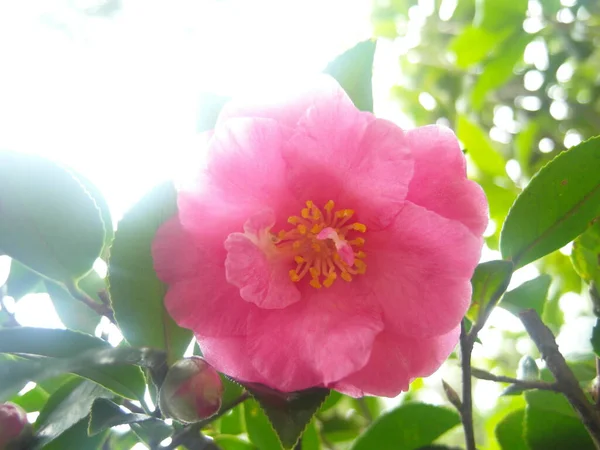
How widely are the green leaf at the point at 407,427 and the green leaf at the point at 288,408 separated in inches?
12.0

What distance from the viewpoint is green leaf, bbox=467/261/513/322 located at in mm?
630

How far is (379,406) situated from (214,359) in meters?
0.77

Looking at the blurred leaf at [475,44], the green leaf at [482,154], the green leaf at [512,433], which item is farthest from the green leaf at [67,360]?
the blurred leaf at [475,44]

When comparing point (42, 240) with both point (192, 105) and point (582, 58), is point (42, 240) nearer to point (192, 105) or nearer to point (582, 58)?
point (192, 105)

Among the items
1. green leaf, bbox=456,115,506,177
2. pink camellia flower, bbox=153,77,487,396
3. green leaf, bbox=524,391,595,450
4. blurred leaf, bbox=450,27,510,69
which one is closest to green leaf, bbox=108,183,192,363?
pink camellia flower, bbox=153,77,487,396

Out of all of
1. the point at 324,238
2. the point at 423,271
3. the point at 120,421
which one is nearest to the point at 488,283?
the point at 423,271

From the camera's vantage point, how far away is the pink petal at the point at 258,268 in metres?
0.57

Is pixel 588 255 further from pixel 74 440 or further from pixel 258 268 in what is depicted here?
pixel 74 440

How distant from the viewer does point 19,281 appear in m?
0.73

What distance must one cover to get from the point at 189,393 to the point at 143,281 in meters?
0.14

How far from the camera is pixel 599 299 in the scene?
2.49ft

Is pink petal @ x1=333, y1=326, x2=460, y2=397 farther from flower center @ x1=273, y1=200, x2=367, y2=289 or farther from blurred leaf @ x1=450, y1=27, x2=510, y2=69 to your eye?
blurred leaf @ x1=450, y1=27, x2=510, y2=69

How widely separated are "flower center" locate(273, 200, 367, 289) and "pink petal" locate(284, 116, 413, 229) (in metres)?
0.03

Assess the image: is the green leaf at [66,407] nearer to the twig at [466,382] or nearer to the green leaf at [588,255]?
the twig at [466,382]
